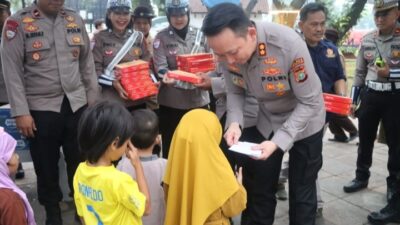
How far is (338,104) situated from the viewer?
8.52 ft

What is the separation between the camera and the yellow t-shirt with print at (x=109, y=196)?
61.3 inches

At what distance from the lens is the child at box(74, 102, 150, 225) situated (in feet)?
5.14

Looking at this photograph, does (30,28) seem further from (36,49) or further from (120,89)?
(120,89)

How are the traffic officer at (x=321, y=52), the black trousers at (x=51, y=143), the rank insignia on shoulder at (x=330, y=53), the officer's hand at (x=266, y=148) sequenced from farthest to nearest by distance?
the rank insignia on shoulder at (x=330, y=53) → the traffic officer at (x=321, y=52) → the black trousers at (x=51, y=143) → the officer's hand at (x=266, y=148)

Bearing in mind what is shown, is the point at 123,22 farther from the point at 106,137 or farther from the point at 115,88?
the point at 106,137

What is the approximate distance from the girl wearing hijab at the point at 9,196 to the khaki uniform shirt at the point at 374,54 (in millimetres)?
2882

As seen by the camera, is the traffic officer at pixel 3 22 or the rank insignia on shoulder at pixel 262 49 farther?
the traffic officer at pixel 3 22

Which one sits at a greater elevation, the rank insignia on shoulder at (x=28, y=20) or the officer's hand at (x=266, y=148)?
the rank insignia on shoulder at (x=28, y=20)

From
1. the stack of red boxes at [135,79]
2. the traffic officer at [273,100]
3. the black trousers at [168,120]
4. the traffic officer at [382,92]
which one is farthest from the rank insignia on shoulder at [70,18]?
the traffic officer at [382,92]

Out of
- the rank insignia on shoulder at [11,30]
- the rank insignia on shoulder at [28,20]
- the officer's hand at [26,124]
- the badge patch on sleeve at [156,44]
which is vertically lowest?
the officer's hand at [26,124]

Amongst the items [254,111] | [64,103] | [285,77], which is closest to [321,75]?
[254,111]

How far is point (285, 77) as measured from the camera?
6.40 ft

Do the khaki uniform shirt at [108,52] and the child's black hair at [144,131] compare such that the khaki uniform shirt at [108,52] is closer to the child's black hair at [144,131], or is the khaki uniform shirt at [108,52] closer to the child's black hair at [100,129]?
the child's black hair at [144,131]

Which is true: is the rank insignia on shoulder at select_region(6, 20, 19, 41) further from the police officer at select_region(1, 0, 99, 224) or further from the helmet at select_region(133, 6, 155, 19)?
the helmet at select_region(133, 6, 155, 19)
